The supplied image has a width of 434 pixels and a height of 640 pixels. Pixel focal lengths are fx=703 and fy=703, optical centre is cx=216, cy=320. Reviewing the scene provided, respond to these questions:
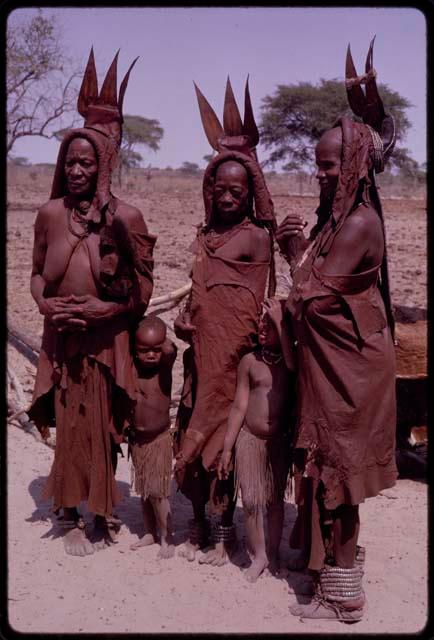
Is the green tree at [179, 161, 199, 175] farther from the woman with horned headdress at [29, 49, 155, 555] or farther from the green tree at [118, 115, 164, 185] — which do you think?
the woman with horned headdress at [29, 49, 155, 555]

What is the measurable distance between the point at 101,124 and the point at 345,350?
1.94m

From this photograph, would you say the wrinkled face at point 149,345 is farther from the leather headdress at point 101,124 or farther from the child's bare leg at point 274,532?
the child's bare leg at point 274,532

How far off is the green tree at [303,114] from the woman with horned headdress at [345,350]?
24.8m

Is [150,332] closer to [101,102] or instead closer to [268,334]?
[268,334]

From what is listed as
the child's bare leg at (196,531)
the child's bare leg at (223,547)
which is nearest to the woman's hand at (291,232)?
the child's bare leg at (223,547)

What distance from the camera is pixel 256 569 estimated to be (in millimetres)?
3893

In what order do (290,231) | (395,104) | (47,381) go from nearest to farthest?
1. (290,231)
2. (47,381)
3. (395,104)

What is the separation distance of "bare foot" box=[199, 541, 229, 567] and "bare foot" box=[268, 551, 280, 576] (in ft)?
0.93

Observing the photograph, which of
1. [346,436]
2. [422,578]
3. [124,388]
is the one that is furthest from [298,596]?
[124,388]

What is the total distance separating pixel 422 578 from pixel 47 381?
95.0 inches

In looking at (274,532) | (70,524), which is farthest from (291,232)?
(70,524)

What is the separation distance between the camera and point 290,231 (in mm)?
3541

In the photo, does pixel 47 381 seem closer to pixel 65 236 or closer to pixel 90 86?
pixel 65 236

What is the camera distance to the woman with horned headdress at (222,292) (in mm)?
3834
